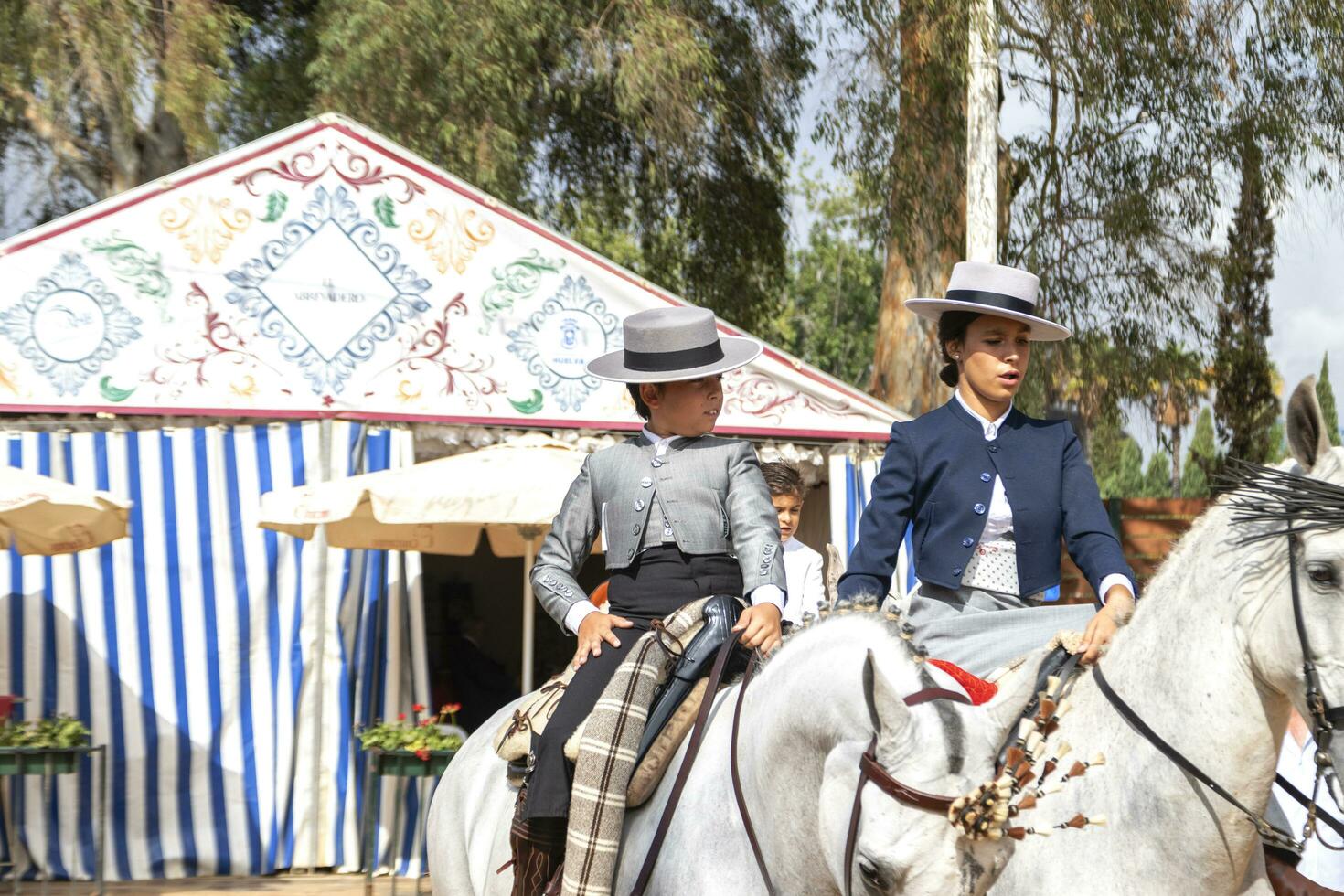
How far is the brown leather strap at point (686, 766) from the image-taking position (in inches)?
121

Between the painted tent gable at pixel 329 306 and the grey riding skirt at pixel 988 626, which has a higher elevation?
the painted tent gable at pixel 329 306

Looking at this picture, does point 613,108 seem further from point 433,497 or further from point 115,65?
point 433,497

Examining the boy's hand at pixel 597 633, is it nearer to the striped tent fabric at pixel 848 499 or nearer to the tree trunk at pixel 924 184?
the striped tent fabric at pixel 848 499

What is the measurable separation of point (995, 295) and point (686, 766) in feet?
4.62

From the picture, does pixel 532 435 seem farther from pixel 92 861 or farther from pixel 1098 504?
pixel 1098 504

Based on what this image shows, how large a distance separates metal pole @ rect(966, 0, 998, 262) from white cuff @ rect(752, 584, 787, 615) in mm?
7032

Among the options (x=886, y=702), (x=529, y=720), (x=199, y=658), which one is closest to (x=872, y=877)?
(x=886, y=702)

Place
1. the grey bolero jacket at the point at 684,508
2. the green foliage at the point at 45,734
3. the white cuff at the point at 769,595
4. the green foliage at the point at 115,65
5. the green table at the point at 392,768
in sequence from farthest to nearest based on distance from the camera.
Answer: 1. the green foliage at the point at 115,65
2. the green table at the point at 392,768
3. the green foliage at the point at 45,734
4. the grey bolero jacket at the point at 684,508
5. the white cuff at the point at 769,595

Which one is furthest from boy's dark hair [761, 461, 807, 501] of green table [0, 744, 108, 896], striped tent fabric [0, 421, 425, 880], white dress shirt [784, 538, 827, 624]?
green table [0, 744, 108, 896]

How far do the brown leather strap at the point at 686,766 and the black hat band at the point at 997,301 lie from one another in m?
1.07

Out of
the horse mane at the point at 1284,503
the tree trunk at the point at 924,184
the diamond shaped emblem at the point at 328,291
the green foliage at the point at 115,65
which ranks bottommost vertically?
the horse mane at the point at 1284,503

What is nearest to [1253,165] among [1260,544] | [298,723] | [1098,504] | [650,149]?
[650,149]

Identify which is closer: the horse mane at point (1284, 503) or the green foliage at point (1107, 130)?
the horse mane at point (1284, 503)

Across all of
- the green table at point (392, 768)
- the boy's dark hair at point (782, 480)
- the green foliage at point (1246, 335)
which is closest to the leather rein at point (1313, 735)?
the boy's dark hair at point (782, 480)
